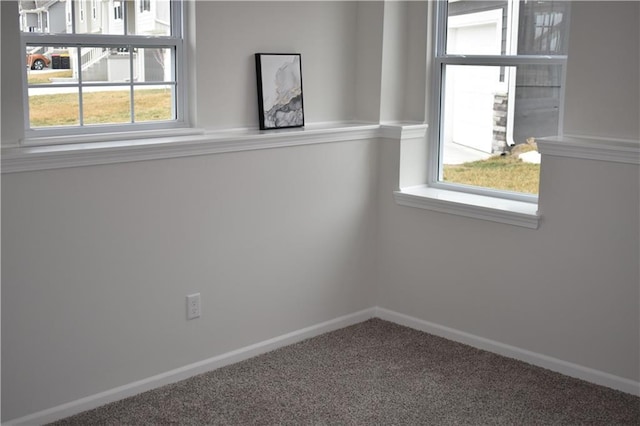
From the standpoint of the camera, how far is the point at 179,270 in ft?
12.1

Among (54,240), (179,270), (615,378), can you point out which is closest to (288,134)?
(179,270)

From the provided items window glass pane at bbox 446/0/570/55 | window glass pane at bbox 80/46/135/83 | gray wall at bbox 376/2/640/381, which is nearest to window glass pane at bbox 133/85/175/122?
window glass pane at bbox 80/46/135/83

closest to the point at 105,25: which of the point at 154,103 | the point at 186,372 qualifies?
the point at 154,103

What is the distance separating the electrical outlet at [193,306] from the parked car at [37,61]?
120 centimetres

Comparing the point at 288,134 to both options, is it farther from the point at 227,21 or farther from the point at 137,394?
the point at 137,394

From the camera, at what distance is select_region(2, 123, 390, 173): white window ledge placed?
312 centimetres

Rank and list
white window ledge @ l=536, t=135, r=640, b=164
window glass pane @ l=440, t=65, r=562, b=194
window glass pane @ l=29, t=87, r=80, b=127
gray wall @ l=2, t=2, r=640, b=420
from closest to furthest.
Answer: gray wall @ l=2, t=2, r=640, b=420 → window glass pane @ l=29, t=87, r=80, b=127 → white window ledge @ l=536, t=135, r=640, b=164 → window glass pane @ l=440, t=65, r=562, b=194

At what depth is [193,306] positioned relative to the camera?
376cm

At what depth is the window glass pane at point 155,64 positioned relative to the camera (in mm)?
3707

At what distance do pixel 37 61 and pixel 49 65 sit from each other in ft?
0.17

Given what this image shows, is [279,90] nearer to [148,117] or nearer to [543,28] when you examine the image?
[148,117]

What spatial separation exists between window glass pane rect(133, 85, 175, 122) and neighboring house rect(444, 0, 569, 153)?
1577 mm

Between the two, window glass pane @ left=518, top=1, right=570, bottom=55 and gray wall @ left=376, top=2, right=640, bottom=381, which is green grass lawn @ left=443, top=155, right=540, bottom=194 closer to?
gray wall @ left=376, top=2, right=640, bottom=381

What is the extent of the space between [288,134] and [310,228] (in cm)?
53
